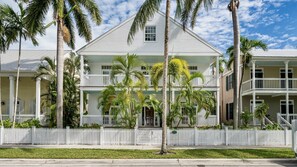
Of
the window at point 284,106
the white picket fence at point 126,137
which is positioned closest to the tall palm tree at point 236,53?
the white picket fence at point 126,137

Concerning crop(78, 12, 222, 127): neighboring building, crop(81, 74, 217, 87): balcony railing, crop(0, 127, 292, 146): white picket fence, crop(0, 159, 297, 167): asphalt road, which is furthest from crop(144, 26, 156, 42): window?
crop(0, 159, 297, 167): asphalt road

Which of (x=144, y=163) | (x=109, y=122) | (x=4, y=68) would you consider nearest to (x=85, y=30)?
(x=109, y=122)

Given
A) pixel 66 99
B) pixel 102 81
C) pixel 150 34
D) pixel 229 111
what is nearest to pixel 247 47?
pixel 150 34

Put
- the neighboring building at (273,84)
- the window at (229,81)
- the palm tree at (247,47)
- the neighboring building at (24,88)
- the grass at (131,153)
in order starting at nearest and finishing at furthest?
the grass at (131,153), the palm tree at (247,47), the neighboring building at (273,84), the neighboring building at (24,88), the window at (229,81)

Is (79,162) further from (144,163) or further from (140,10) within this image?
(140,10)

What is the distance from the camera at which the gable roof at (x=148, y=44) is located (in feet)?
79.0

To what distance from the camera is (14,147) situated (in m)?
16.1

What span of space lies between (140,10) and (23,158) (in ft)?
30.6

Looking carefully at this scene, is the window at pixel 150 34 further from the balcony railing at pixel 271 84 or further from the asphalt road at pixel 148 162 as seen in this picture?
the asphalt road at pixel 148 162

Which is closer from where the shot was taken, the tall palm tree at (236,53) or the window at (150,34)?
the tall palm tree at (236,53)

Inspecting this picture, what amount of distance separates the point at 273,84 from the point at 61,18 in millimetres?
19232

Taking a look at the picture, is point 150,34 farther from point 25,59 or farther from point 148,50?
point 25,59

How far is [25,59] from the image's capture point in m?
27.8

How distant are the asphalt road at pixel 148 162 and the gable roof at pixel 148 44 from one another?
11.9m
